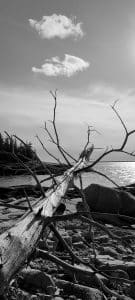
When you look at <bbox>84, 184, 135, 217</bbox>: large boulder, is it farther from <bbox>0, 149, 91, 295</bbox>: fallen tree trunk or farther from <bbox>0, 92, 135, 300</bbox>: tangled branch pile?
<bbox>0, 149, 91, 295</bbox>: fallen tree trunk

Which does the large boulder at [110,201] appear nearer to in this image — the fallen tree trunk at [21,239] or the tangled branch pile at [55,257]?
the tangled branch pile at [55,257]

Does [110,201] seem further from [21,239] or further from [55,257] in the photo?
[21,239]

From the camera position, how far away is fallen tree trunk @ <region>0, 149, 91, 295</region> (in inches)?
86.1

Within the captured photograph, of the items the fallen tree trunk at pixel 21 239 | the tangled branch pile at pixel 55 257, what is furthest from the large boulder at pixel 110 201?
the fallen tree trunk at pixel 21 239

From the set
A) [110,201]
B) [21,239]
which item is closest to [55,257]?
[21,239]

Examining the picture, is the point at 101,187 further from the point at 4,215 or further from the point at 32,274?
the point at 32,274

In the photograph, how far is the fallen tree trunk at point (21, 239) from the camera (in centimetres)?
219

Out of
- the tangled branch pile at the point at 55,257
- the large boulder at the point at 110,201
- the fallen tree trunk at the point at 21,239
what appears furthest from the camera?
the large boulder at the point at 110,201

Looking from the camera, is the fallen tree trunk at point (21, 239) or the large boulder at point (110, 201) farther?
the large boulder at point (110, 201)

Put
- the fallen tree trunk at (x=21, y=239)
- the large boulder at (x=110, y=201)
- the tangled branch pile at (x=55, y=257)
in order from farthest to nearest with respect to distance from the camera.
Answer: the large boulder at (x=110, y=201) → the tangled branch pile at (x=55, y=257) → the fallen tree trunk at (x=21, y=239)

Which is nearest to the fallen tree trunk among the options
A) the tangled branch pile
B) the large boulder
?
the tangled branch pile

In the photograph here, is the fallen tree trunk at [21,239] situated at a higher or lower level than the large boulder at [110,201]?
higher

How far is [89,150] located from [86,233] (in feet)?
6.76

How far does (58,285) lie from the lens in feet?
12.3
